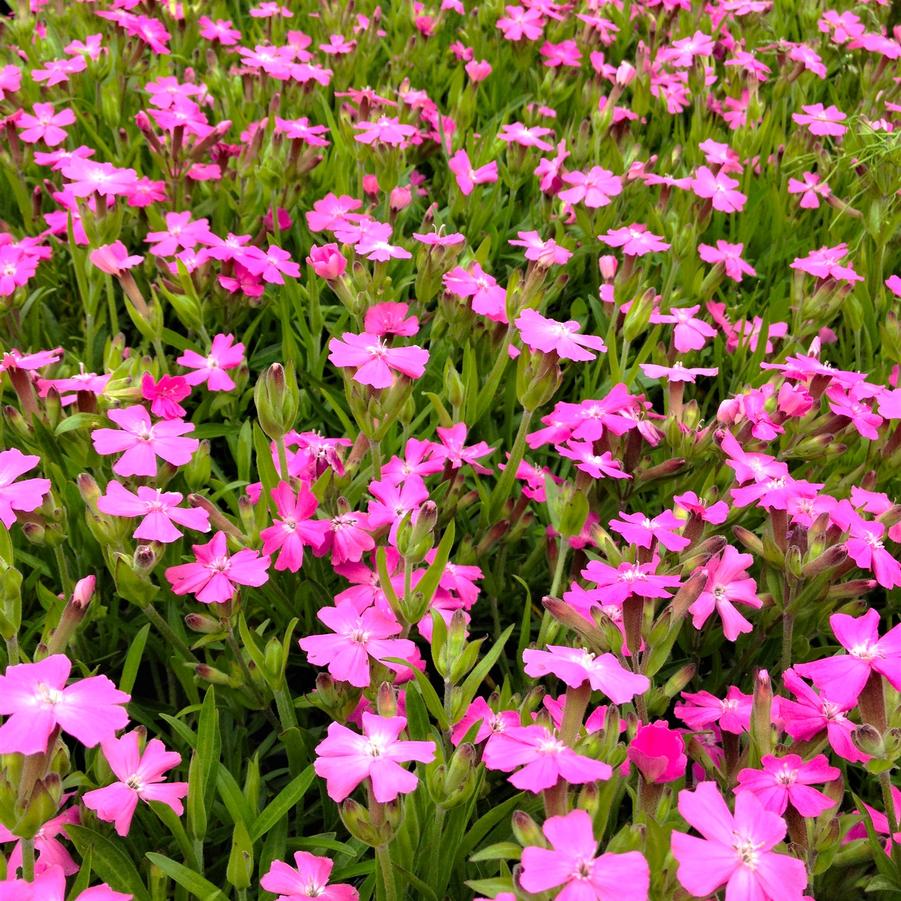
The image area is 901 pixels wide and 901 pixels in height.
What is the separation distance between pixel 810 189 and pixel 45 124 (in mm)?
1868

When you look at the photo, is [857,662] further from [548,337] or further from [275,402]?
[275,402]

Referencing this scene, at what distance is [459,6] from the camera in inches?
123

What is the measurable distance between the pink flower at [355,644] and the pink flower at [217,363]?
2.10ft

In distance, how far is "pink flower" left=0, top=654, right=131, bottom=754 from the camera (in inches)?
37.0

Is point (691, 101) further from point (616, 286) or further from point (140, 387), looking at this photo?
point (140, 387)

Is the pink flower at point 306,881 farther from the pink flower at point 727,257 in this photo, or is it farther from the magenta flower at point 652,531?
the pink flower at point 727,257

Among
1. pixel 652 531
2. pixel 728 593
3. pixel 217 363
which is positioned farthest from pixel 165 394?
pixel 728 593

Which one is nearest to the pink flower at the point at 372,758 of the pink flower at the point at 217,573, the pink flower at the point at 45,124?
the pink flower at the point at 217,573

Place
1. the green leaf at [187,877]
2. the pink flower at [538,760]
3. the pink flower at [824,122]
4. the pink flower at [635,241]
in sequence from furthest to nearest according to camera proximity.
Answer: the pink flower at [824,122], the pink flower at [635,241], the green leaf at [187,877], the pink flower at [538,760]

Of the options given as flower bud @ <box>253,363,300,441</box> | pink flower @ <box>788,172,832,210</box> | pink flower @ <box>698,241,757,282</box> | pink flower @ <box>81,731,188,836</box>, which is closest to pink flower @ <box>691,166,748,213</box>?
pink flower @ <box>698,241,757,282</box>

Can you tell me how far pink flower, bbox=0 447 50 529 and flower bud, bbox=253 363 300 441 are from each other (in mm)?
311

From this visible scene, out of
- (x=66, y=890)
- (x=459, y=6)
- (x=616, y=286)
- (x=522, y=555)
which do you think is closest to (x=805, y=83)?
(x=459, y=6)

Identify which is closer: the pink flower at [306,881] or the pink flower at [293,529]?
the pink flower at [306,881]

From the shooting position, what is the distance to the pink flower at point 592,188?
7.18 ft
